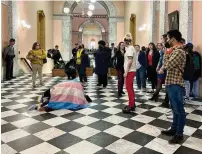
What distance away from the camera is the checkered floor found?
3.02m

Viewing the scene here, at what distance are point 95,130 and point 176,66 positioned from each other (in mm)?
1564

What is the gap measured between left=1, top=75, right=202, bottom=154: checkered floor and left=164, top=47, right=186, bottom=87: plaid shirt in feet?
2.82

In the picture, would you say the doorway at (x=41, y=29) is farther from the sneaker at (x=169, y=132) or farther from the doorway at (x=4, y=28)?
the sneaker at (x=169, y=132)

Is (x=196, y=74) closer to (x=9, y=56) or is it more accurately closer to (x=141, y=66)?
(x=141, y=66)

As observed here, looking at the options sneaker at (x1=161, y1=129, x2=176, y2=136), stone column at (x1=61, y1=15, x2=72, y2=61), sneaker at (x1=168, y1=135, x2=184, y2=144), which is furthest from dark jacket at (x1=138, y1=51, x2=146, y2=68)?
stone column at (x1=61, y1=15, x2=72, y2=61)

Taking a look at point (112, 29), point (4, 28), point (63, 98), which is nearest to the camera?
point (63, 98)

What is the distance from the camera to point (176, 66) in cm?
306

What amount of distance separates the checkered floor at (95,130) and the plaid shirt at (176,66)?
0.86 metres

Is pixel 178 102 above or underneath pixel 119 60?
underneath

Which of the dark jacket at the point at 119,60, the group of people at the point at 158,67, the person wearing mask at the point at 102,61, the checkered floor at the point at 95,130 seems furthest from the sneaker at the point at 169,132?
the person wearing mask at the point at 102,61

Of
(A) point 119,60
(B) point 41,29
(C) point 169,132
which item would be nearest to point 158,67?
(A) point 119,60

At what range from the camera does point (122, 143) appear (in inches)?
126

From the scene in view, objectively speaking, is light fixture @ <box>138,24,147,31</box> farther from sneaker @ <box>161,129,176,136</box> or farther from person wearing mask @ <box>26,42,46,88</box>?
sneaker @ <box>161,129,176,136</box>

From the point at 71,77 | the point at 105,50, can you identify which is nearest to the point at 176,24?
the point at 105,50
